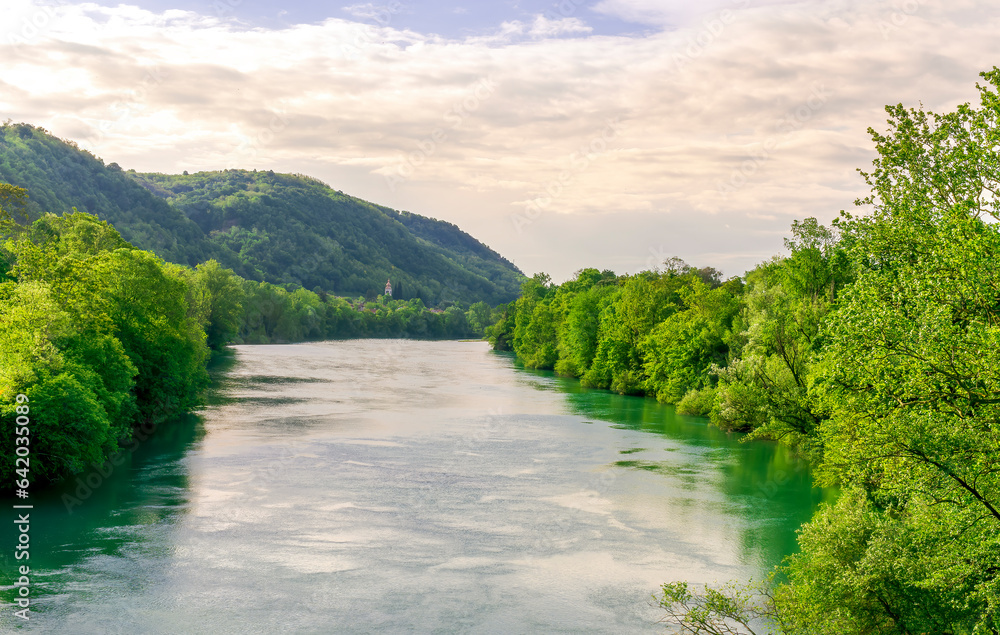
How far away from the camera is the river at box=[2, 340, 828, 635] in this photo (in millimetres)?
16766

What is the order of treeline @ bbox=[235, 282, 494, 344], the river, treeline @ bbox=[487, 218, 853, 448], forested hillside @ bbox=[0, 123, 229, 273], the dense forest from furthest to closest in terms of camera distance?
forested hillside @ bbox=[0, 123, 229, 273] → treeline @ bbox=[235, 282, 494, 344] → treeline @ bbox=[487, 218, 853, 448] → the river → the dense forest

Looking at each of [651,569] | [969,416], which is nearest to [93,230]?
[651,569]

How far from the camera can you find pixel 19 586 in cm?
1705

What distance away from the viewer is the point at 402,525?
75.5ft

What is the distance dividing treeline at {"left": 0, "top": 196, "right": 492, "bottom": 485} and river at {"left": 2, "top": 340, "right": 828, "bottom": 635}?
67.3 inches

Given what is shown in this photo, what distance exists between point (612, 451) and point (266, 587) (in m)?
20.8

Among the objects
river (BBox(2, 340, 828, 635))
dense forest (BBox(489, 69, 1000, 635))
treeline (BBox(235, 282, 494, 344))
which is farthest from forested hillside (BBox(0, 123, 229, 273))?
dense forest (BBox(489, 69, 1000, 635))

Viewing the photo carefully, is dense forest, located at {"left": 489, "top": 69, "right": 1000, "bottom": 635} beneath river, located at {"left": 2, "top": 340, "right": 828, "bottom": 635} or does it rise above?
above

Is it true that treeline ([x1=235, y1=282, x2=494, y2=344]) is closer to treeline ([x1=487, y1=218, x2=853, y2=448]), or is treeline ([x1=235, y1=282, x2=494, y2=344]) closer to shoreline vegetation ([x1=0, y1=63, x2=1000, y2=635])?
treeline ([x1=487, y1=218, x2=853, y2=448])

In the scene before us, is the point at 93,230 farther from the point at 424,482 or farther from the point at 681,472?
the point at 681,472

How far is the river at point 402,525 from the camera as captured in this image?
16766mm

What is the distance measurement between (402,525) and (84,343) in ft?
47.5

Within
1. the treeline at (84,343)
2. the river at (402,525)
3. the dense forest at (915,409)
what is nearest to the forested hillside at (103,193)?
the treeline at (84,343)

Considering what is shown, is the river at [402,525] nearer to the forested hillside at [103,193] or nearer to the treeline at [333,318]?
the treeline at [333,318]
